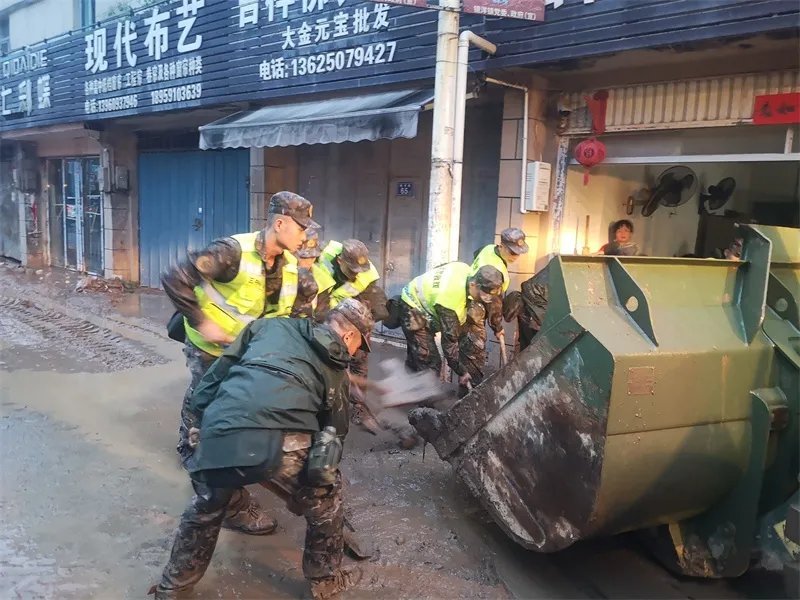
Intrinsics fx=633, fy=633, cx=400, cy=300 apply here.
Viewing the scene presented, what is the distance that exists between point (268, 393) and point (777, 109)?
14.3ft

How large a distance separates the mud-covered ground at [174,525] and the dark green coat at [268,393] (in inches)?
31.9

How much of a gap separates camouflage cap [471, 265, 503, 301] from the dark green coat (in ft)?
6.26

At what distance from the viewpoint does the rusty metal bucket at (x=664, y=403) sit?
2.32 metres

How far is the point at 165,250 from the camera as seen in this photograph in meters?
11.3

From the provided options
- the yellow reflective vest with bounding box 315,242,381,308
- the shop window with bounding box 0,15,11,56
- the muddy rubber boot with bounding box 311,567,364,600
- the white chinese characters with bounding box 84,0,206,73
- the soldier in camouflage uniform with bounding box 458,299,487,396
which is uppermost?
the shop window with bounding box 0,15,11,56

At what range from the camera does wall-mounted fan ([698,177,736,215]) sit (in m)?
6.84

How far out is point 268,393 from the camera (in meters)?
2.32

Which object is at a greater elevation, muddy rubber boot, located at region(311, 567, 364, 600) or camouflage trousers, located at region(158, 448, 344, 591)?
camouflage trousers, located at region(158, 448, 344, 591)

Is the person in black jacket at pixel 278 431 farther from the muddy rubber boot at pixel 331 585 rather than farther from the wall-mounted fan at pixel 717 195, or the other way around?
the wall-mounted fan at pixel 717 195

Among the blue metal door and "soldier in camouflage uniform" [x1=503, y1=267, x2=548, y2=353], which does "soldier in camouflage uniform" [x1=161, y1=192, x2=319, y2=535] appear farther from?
the blue metal door

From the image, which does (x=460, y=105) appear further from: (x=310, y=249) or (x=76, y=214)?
(x=76, y=214)

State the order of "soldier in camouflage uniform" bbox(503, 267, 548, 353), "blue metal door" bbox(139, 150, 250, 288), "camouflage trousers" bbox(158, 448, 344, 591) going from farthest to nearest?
"blue metal door" bbox(139, 150, 250, 288)
"soldier in camouflage uniform" bbox(503, 267, 548, 353)
"camouflage trousers" bbox(158, 448, 344, 591)

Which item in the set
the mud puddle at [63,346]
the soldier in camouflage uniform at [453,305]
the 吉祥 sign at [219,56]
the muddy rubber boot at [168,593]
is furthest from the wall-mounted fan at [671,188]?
the muddy rubber boot at [168,593]

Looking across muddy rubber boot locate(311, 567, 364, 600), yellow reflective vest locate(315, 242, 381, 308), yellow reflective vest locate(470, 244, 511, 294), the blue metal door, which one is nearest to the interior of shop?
yellow reflective vest locate(470, 244, 511, 294)
